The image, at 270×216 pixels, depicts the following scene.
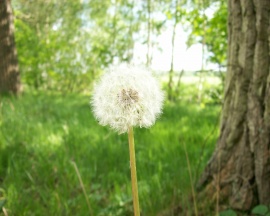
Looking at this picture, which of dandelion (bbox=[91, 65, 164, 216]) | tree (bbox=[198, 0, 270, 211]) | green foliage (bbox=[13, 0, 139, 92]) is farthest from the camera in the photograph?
green foliage (bbox=[13, 0, 139, 92])

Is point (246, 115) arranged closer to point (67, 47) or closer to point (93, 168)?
point (93, 168)

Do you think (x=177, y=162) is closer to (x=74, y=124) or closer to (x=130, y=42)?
(x=74, y=124)

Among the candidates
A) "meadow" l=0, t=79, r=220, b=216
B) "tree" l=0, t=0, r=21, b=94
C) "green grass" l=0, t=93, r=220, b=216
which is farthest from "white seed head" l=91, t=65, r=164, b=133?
"tree" l=0, t=0, r=21, b=94

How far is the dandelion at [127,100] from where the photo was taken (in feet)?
3.13

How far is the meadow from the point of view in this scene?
6.86 feet

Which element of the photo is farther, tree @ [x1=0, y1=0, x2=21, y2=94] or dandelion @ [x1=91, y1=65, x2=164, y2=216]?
tree @ [x1=0, y1=0, x2=21, y2=94]

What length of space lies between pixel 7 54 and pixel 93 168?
6.33 metres

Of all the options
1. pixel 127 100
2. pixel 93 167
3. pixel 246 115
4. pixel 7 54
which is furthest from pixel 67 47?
pixel 127 100

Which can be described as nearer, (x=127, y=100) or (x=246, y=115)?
(x=127, y=100)

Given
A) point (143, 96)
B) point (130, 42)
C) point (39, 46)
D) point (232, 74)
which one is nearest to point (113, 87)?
point (143, 96)

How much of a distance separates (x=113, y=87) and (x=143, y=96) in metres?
0.10

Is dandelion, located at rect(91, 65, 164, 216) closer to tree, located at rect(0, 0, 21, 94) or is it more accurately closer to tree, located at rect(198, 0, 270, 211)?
tree, located at rect(198, 0, 270, 211)

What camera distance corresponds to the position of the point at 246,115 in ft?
6.24

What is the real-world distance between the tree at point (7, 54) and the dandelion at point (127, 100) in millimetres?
7591
